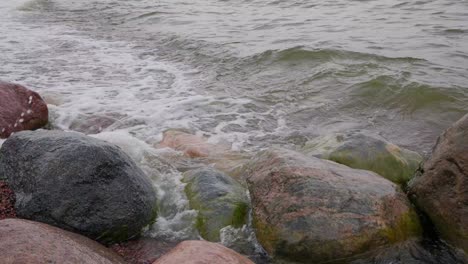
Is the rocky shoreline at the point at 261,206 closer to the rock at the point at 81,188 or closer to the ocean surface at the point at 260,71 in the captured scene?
the rock at the point at 81,188

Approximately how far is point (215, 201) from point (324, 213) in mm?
1049

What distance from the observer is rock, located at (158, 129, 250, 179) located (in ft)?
17.6

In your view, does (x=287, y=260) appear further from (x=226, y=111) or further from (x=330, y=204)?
(x=226, y=111)

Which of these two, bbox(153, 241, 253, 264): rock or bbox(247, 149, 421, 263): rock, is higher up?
bbox(153, 241, 253, 264): rock

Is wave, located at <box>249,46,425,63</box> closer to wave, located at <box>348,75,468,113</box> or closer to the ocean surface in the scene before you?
the ocean surface

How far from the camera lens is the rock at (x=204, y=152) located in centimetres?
535

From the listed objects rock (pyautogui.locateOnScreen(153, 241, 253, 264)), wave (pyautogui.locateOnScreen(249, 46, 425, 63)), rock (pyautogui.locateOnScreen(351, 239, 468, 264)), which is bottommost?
wave (pyautogui.locateOnScreen(249, 46, 425, 63))

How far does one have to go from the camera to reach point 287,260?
3.61 m

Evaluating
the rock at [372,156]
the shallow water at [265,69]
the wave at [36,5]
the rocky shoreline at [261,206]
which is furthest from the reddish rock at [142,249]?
the wave at [36,5]

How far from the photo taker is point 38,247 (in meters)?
2.83

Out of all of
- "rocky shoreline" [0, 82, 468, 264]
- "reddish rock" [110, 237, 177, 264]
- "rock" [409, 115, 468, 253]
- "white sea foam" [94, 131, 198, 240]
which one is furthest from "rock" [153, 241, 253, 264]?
"rock" [409, 115, 468, 253]

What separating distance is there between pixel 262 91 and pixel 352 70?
178 centimetres

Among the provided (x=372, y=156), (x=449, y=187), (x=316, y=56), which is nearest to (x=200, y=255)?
(x=449, y=187)

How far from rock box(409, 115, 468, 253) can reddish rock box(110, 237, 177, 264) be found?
2.15 meters
